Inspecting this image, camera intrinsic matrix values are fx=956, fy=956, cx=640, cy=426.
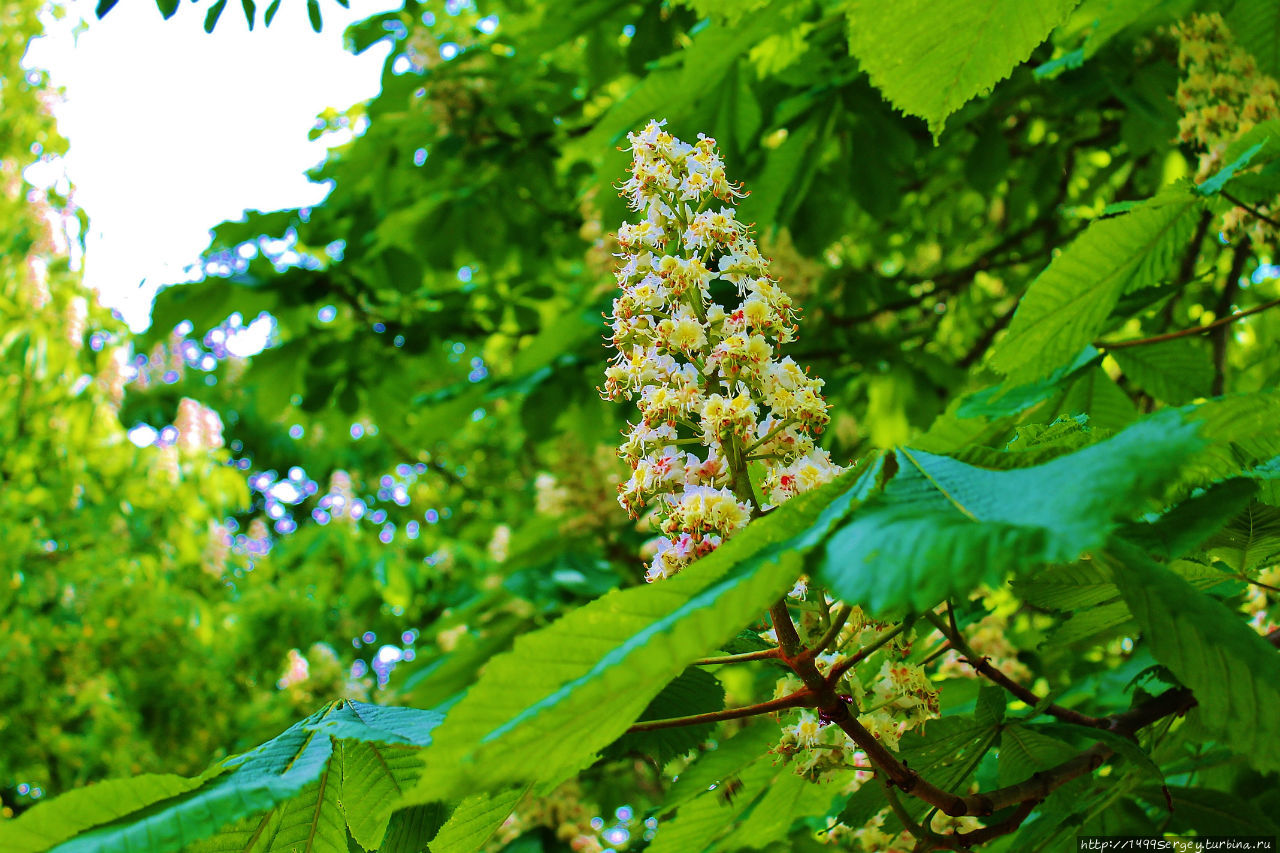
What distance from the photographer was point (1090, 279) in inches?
52.1

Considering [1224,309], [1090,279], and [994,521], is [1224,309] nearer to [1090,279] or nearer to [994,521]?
[1090,279]

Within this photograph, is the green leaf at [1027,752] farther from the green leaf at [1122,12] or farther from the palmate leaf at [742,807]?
the green leaf at [1122,12]

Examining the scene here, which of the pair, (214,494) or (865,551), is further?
(214,494)

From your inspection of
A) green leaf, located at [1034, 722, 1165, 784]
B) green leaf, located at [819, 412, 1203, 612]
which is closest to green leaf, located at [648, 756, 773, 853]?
green leaf, located at [1034, 722, 1165, 784]

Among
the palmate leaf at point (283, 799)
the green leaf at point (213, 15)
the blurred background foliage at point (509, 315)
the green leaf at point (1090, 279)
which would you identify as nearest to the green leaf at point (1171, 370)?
the blurred background foliage at point (509, 315)

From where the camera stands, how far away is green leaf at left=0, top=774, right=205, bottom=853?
2.25 ft

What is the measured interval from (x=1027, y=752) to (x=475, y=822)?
0.68 meters

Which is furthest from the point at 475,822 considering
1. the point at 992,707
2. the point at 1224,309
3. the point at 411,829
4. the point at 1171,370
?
the point at 1224,309

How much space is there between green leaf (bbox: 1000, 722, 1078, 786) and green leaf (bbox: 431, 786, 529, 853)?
23.9 inches

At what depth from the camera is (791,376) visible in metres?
Answer: 1.01

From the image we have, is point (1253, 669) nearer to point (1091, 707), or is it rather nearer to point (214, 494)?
point (1091, 707)

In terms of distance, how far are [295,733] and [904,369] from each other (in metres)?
3.08

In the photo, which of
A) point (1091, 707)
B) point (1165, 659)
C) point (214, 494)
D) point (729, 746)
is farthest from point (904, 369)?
point (214, 494)

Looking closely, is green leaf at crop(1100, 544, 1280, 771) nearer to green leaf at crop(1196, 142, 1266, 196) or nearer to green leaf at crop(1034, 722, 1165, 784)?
green leaf at crop(1034, 722, 1165, 784)
